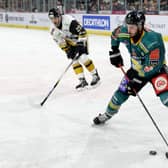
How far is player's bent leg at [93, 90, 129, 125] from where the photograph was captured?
372 centimetres

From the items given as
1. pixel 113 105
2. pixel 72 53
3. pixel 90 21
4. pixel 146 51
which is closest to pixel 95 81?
pixel 72 53

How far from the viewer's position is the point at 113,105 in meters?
3.83

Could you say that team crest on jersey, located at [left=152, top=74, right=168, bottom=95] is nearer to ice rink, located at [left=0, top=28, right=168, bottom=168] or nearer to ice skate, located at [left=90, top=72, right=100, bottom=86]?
ice rink, located at [left=0, top=28, right=168, bottom=168]

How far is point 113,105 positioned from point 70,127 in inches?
18.7

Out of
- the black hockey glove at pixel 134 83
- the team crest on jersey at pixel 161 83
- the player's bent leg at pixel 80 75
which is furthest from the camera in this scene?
the player's bent leg at pixel 80 75

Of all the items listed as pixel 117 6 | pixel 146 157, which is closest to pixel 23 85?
pixel 146 157

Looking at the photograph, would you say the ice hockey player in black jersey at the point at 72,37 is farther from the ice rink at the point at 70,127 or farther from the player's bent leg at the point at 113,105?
the player's bent leg at the point at 113,105

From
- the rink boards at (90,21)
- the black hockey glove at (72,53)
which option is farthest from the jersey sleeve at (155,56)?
the rink boards at (90,21)

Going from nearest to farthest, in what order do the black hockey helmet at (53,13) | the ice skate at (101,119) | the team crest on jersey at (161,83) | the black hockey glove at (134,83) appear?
the team crest on jersey at (161,83), the black hockey glove at (134,83), the ice skate at (101,119), the black hockey helmet at (53,13)

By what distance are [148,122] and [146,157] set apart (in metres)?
0.96

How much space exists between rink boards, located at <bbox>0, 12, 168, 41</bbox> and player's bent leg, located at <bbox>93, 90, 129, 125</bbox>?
699 centimetres

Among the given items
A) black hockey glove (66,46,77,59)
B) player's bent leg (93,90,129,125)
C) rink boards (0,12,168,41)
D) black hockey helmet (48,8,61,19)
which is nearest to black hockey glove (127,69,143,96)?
player's bent leg (93,90,129,125)

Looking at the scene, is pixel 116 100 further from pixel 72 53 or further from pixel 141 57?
pixel 72 53

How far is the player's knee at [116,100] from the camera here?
12.2 ft
